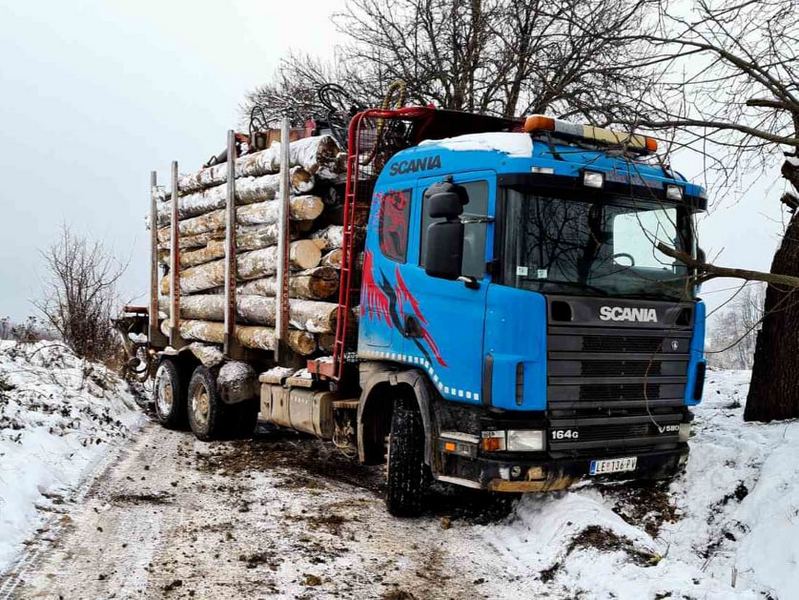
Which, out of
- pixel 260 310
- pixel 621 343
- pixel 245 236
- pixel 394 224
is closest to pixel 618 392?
pixel 621 343

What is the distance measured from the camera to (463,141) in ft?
18.7

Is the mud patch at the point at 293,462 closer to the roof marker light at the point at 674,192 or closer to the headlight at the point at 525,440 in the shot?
the headlight at the point at 525,440

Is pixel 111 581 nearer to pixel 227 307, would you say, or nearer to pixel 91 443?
pixel 91 443

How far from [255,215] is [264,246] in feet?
1.31

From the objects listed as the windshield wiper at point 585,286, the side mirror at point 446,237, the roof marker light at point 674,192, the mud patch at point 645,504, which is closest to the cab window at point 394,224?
the side mirror at point 446,237

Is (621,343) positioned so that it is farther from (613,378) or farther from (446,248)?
(446,248)

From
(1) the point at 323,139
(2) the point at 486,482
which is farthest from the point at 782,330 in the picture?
(1) the point at 323,139

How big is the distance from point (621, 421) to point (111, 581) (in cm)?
366

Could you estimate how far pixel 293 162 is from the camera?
26.3ft

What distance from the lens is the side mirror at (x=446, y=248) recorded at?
523 cm

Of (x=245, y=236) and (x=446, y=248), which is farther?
(x=245, y=236)

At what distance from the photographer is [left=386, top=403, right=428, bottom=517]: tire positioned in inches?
233

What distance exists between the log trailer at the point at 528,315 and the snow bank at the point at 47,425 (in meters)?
2.73

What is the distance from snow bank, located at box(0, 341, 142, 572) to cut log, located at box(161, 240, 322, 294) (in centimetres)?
189
